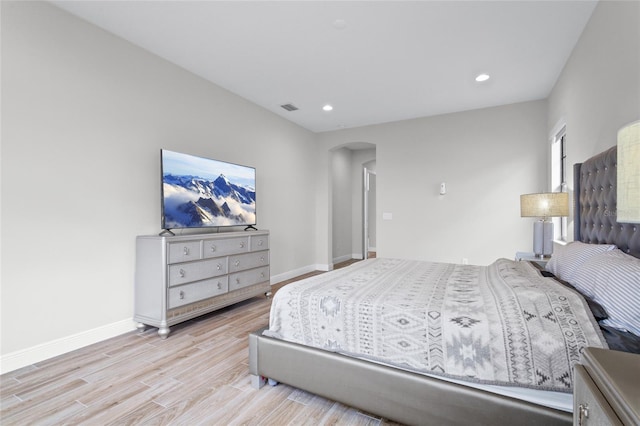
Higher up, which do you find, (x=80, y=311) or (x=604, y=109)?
(x=604, y=109)

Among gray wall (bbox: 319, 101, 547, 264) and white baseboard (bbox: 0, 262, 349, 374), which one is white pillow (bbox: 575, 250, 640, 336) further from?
white baseboard (bbox: 0, 262, 349, 374)

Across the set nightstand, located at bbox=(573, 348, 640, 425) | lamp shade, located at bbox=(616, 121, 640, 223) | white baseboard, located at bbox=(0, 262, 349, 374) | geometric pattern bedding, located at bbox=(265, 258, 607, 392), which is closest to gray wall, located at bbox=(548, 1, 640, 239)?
geometric pattern bedding, located at bbox=(265, 258, 607, 392)

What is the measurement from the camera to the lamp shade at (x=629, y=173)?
0.81 metres

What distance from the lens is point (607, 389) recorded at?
2.37 ft

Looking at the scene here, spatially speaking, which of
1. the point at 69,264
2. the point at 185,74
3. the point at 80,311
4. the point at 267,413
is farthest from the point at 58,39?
the point at 267,413

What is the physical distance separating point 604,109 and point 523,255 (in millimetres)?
1801

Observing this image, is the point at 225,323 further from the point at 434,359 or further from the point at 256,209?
the point at 434,359

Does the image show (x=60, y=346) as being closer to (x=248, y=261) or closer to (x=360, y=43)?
(x=248, y=261)

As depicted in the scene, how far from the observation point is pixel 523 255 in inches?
139

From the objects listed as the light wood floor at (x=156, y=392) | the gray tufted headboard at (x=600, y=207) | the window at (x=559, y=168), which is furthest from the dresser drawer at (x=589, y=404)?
the window at (x=559, y=168)

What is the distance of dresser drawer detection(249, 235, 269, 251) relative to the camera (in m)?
3.82

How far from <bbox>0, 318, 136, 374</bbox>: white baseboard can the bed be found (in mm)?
1686

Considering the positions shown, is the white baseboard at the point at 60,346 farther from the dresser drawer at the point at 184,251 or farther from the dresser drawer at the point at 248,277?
the dresser drawer at the point at 248,277

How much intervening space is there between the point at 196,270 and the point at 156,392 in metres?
1.27
